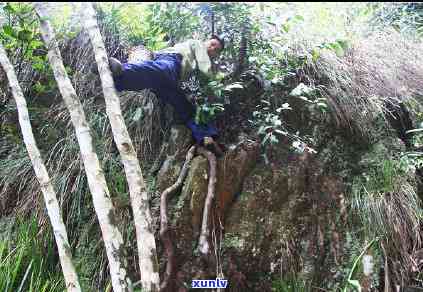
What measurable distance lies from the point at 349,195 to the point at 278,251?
84 centimetres

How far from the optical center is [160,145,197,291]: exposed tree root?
8.72ft

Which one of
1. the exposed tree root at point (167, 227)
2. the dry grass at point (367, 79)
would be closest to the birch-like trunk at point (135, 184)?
the exposed tree root at point (167, 227)

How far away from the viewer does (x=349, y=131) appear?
3688mm

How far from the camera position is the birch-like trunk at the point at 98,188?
230 centimetres

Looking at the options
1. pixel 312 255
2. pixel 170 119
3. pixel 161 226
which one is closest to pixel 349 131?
pixel 312 255

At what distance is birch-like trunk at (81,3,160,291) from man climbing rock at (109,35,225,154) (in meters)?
0.22

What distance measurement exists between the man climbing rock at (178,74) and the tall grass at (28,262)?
1.33m

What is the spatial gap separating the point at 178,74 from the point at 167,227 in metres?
1.17

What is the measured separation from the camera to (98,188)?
7.89 ft

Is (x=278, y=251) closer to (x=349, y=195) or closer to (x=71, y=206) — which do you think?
(x=349, y=195)

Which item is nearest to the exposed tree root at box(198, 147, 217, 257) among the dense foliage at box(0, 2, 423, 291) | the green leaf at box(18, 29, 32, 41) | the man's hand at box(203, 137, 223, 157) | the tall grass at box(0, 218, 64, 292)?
the man's hand at box(203, 137, 223, 157)

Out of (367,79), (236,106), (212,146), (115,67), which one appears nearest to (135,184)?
(115,67)

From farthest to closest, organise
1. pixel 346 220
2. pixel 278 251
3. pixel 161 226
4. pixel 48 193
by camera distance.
Result: pixel 346 220
pixel 278 251
pixel 161 226
pixel 48 193

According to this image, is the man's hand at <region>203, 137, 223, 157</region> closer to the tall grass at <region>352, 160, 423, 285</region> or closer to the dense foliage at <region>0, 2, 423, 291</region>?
the dense foliage at <region>0, 2, 423, 291</region>
